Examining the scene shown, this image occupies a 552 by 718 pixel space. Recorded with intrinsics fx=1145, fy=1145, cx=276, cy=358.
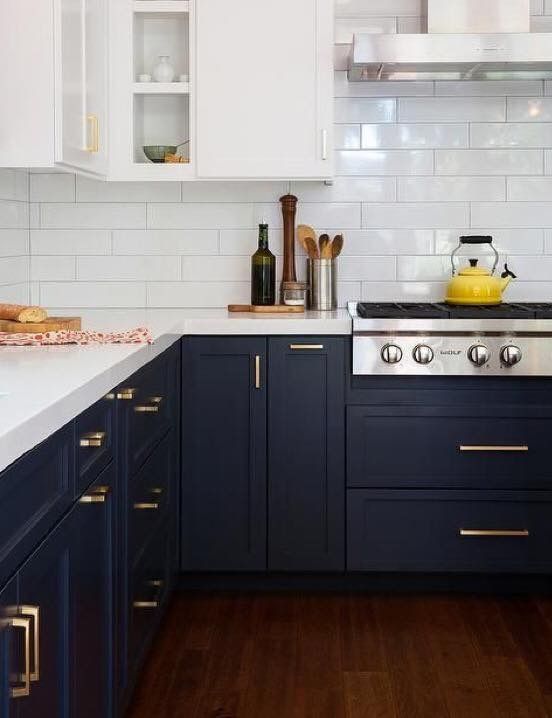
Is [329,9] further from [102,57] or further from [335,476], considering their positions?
[335,476]

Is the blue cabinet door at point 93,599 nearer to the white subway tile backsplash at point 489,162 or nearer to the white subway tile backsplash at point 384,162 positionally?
the white subway tile backsplash at point 384,162

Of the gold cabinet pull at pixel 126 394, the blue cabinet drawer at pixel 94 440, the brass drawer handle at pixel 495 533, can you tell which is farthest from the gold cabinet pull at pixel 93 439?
the brass drawer handle at pixel 495 533

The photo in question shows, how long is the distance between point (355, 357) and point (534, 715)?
51.9 inches

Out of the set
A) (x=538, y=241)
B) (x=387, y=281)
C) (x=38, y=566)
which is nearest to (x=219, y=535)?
(x=387, y=281)

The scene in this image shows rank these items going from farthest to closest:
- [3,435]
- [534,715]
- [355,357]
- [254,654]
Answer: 1. [355,357]
2. [254,654]
3. [534,715]
4. [3,435]

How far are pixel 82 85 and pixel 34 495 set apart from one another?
85.7 inches

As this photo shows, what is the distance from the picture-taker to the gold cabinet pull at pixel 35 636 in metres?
1.65

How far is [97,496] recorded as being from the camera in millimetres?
2264

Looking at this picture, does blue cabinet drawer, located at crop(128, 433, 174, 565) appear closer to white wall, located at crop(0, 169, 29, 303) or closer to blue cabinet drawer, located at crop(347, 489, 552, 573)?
blue cabinet drawer, located at crop(347, 489, 552, 573)

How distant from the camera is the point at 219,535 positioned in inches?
155

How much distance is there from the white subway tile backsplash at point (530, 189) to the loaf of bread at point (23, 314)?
2048mm

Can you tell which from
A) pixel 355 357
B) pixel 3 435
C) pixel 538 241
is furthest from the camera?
pixel 538 241

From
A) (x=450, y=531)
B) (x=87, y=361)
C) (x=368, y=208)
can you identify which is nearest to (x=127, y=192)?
(x=368, y=208)

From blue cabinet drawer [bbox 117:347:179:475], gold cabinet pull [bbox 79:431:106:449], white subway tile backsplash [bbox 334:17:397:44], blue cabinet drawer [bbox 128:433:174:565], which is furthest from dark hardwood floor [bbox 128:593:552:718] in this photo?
white subway tile backsplash [bbox 334:17:397:44]
